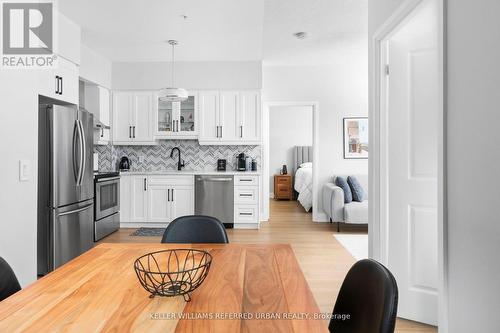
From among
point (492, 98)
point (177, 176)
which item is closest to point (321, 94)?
point (177, 176)

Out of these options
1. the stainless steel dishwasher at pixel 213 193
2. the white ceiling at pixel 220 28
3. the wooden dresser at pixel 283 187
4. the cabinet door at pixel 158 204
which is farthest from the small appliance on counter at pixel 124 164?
the wooden dresser at pixel 283 187

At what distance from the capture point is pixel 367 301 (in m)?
0.98

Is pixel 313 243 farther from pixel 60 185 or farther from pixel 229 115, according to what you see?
pixel 60 185

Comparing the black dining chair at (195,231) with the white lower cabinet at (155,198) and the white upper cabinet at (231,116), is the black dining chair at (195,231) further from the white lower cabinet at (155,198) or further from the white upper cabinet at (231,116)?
the white upper cabinet at (231,116)

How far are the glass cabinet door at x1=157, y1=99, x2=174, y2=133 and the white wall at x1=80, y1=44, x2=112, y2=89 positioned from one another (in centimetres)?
95

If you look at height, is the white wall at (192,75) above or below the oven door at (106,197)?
above

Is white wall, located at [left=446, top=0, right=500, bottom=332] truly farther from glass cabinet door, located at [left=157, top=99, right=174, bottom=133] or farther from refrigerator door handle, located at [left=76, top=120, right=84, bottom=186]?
glass cabinet door, located at [left=157, top=99, right=174, bottom=133]

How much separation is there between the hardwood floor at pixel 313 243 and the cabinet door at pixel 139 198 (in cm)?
29

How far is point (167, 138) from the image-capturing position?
17.8ft

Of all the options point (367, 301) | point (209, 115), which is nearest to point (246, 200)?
point (209, 115)

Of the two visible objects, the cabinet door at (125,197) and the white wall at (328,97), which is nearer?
the cabinet door at (125,197)

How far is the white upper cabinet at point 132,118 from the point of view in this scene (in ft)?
17.8

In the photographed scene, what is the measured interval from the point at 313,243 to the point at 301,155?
196 inches

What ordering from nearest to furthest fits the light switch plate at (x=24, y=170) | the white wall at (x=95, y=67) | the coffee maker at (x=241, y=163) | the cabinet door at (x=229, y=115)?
the light switch plate at (x=24, y=170) < the white wall at (x=95, y=67) < the cabinet door at (x=229, y=115) < the coffee maker at (x=241, y=163)
